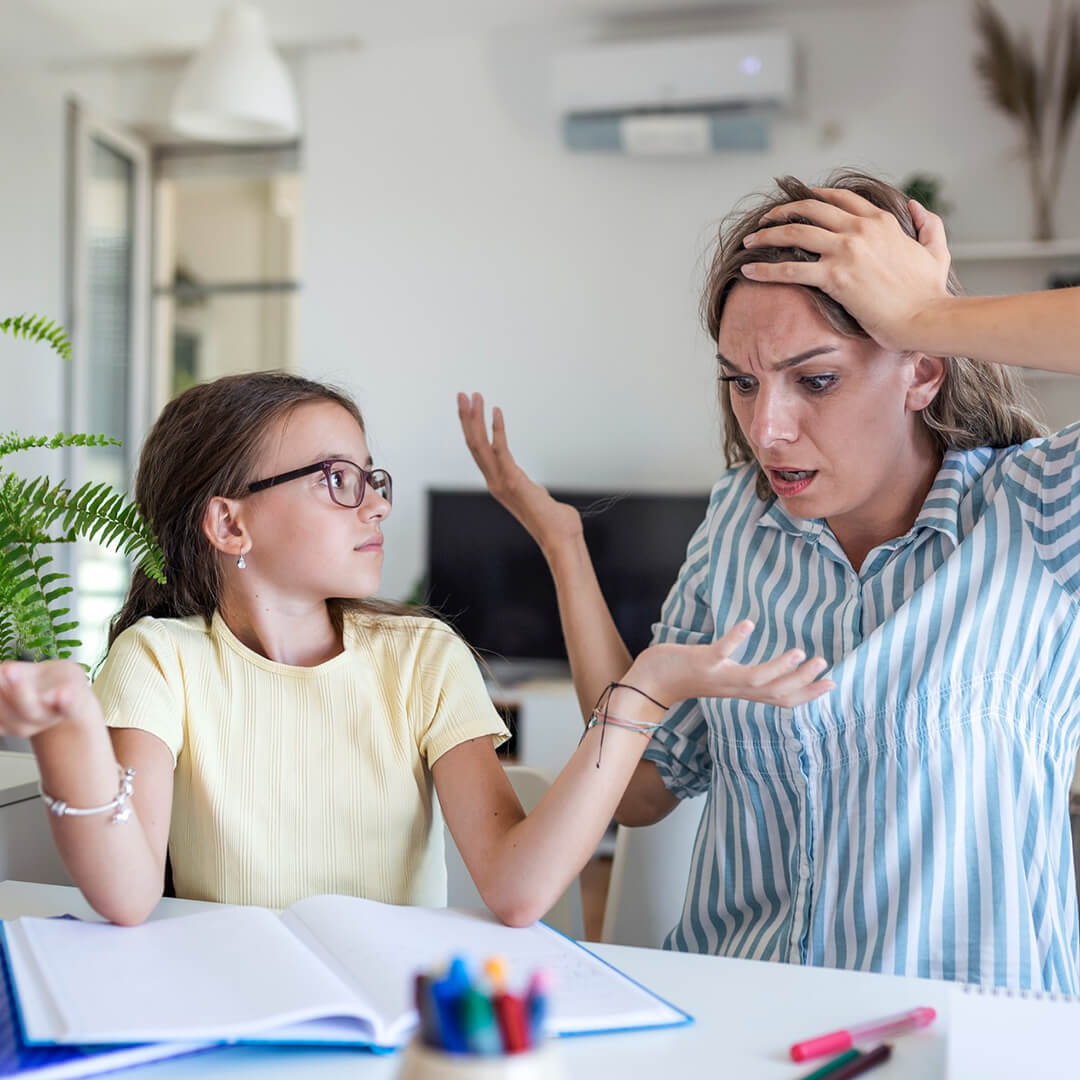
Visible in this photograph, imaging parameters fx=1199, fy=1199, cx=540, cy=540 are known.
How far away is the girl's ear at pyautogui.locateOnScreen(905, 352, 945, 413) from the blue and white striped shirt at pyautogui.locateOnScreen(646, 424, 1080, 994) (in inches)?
2.9

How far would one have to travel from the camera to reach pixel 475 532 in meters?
4.41

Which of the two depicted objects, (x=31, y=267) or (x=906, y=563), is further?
(x=31, y=267)

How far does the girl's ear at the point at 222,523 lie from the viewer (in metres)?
1.32

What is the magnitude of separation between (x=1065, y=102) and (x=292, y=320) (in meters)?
3.17

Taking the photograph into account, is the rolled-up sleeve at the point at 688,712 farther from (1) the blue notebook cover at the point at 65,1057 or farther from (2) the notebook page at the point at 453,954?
(1) the blue notebook cover at the point at 65,1057

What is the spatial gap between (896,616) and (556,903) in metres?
0.49

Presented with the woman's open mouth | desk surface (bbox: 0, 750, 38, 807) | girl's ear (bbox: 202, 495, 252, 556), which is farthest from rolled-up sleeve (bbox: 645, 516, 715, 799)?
desk surface (bbox: 0, 750, 38, 807)

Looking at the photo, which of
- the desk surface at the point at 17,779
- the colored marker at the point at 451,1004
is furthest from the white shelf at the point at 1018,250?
the colored marker at the point at 451,1004

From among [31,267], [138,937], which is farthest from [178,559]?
[31,267]

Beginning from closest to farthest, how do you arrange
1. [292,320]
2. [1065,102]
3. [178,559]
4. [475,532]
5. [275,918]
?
1. [275,918]
2. [178,559]
3. [1065,102]
4. [475,532]
5. [292,320]

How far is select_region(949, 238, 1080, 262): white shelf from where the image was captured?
151 inches

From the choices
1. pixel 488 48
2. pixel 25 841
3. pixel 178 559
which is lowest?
pixel 25 841

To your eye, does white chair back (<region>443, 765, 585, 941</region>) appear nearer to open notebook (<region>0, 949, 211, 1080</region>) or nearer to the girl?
the girl

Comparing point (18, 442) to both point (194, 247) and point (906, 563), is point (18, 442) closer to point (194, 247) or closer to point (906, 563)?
point (906, 563)
